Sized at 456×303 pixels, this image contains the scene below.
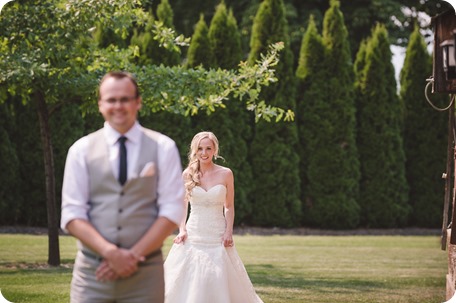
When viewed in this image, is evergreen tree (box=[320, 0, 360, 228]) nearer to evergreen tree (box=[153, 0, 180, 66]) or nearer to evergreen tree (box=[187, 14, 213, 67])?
evergreen tree (box=[187, 14, 213, 67])

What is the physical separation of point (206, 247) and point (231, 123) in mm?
9963

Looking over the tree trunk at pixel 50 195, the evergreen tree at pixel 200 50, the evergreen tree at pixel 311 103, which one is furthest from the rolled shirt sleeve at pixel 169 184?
the evergreen tree at pixel 311 103

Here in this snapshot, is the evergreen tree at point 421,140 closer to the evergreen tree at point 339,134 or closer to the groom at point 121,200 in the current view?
the evergreen tree at point 339,134

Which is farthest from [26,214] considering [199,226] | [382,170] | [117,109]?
[117,109]

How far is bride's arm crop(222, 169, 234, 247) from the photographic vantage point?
25.5ft

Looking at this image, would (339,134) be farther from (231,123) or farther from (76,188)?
(76,188)

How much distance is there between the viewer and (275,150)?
17766 mm

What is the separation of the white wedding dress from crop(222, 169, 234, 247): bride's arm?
5 centimetres

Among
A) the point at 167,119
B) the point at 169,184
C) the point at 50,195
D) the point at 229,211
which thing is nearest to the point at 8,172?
the point at 167,119

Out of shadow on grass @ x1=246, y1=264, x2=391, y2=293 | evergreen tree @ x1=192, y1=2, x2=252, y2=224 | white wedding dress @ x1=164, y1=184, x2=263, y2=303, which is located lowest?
shadow on grass @ x1=246, y1=264, x2=391, y2=293

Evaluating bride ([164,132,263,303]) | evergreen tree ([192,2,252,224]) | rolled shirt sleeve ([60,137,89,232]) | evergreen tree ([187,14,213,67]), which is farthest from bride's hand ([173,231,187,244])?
evergreen tree ([187,14,213,67])

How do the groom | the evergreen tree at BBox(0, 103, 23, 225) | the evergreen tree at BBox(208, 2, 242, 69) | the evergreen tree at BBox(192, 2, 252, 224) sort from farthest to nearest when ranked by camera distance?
the evergreen tree at BBox(208, 2, 242, 69) → the evergreen tree at BBox(192, 2, 252, 224) → the evergreen tree at BBox(0, 103, 23, 225) → the groom

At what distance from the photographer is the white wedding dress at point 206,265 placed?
7.46m

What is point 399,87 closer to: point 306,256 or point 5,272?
point 306,256
